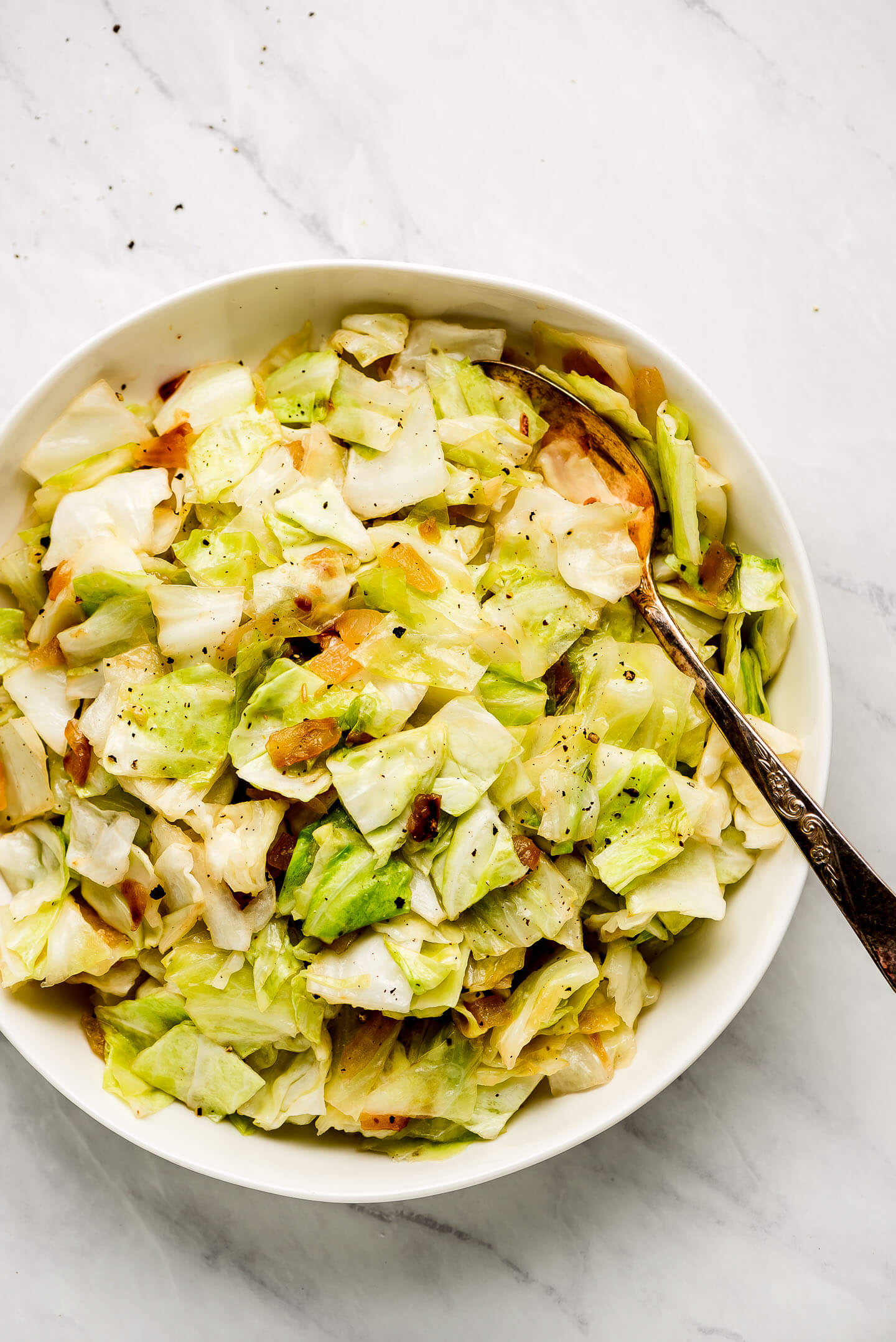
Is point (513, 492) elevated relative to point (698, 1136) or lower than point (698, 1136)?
elevated

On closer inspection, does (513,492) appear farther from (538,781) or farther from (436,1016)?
(436,1016)

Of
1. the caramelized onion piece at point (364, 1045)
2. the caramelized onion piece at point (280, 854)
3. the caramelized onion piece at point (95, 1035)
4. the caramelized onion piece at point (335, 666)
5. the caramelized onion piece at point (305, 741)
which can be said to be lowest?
the caramelized onion piece at point (95, 1035)

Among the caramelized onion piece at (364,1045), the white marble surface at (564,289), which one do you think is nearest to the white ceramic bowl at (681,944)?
the caramelized onion piece at (364,1045)

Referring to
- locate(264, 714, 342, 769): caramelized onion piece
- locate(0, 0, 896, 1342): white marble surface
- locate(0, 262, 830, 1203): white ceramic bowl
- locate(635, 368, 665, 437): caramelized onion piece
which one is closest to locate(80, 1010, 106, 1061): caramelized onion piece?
locate(0, 262, 830, 1203): white ceramic bowl

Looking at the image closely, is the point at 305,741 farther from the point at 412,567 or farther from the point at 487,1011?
the point at 487,1011

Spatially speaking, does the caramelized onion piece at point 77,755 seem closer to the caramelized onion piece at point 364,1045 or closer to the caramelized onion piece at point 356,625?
the caramelized onion piece at point 356,625

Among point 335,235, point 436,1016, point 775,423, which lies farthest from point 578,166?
point 436,1016

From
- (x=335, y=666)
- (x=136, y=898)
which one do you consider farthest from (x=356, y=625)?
(x=136, y=898)
